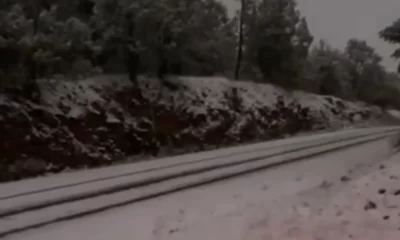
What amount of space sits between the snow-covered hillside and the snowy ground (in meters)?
2.01

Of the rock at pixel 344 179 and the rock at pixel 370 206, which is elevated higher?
the rock at pixel 370 206

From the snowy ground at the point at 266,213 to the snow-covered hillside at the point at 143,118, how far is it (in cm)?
201

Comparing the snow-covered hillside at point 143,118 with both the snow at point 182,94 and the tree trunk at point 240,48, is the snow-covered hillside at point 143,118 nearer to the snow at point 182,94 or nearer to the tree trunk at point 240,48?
the snow at point 182,94

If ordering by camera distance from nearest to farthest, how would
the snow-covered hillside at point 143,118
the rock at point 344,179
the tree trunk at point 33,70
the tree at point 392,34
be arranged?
the rock at point 344,179 → the tree at point 392,34 → the snow-covered hillside at point 143,118 → the tree trunk at point 33,70

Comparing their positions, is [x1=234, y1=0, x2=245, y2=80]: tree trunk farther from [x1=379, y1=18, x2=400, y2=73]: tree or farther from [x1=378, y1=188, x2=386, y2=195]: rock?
[x1=378, y1=188, x2=386, y2=195]: rock

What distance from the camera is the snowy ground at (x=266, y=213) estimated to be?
3.53 m

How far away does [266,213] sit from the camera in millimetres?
4047

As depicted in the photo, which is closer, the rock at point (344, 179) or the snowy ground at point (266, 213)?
the snowy ground at point (266, 213)

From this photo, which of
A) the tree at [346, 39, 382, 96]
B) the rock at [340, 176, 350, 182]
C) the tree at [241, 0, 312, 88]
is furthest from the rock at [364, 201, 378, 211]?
the tree at [241, 0, 312, 88]

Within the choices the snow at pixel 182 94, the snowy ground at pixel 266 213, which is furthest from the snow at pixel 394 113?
the snowy ground at pixel 266 213

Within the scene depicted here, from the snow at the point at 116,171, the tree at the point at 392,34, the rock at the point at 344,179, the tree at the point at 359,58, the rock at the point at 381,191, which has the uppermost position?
the tree at the point at 392,34

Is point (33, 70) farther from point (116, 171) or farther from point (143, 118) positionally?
point (143, 118)

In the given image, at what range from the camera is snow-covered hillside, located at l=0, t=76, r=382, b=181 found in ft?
27.5

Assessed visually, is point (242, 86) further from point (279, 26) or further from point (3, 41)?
point (3, 41)
